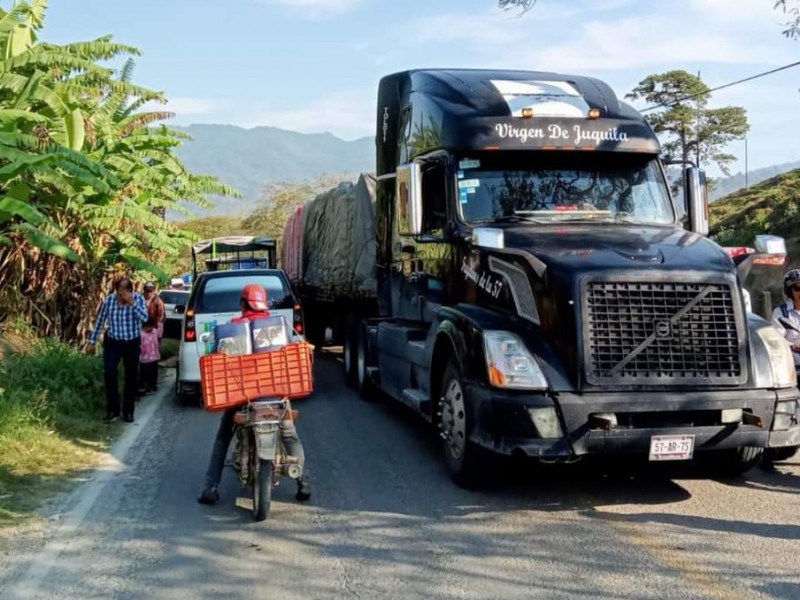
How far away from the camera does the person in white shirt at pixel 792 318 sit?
759cm

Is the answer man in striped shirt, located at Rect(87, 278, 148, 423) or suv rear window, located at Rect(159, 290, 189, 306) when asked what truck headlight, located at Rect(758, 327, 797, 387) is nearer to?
man in striped shirt, located at Rect(87, 278, 148, 423)

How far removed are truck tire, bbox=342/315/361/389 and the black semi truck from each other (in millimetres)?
3121

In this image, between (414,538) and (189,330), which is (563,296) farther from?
(189,330)

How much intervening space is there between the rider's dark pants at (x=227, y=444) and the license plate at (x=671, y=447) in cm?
242

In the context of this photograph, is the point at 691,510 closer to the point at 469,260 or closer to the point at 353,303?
the point at 469,260

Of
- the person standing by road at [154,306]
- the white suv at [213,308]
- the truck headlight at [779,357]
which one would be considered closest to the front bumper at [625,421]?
the truck headlight at [779,357]

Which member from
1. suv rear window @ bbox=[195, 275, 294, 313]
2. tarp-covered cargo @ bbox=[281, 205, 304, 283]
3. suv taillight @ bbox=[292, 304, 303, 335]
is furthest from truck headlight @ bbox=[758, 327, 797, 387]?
tarp-covered cargo @ bbox=[281, 205, 304, 283]

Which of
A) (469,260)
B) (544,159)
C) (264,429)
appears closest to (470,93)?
(544,159)

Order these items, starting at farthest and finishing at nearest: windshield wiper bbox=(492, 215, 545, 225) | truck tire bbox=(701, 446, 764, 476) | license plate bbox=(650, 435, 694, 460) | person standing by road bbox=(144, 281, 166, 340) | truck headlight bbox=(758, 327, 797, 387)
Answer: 1. person standing by road bbox=(144, 281, 166, 340)
2. windshield wiper bbox=(492, 215, 545, 225)
3. truck tire bbox=(701, 446, 764, 476)
4. truck headlight bbox=(758, 327, 797, 387)
5. license plate bbox=(650, 435, 694, 460)

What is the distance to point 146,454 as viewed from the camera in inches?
351

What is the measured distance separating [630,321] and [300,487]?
2662 mm

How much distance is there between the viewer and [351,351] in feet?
43.3

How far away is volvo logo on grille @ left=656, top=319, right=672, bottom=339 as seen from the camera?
6.51 metres

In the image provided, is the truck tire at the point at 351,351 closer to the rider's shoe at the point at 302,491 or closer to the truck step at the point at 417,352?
the truck step at the point at 417,352
